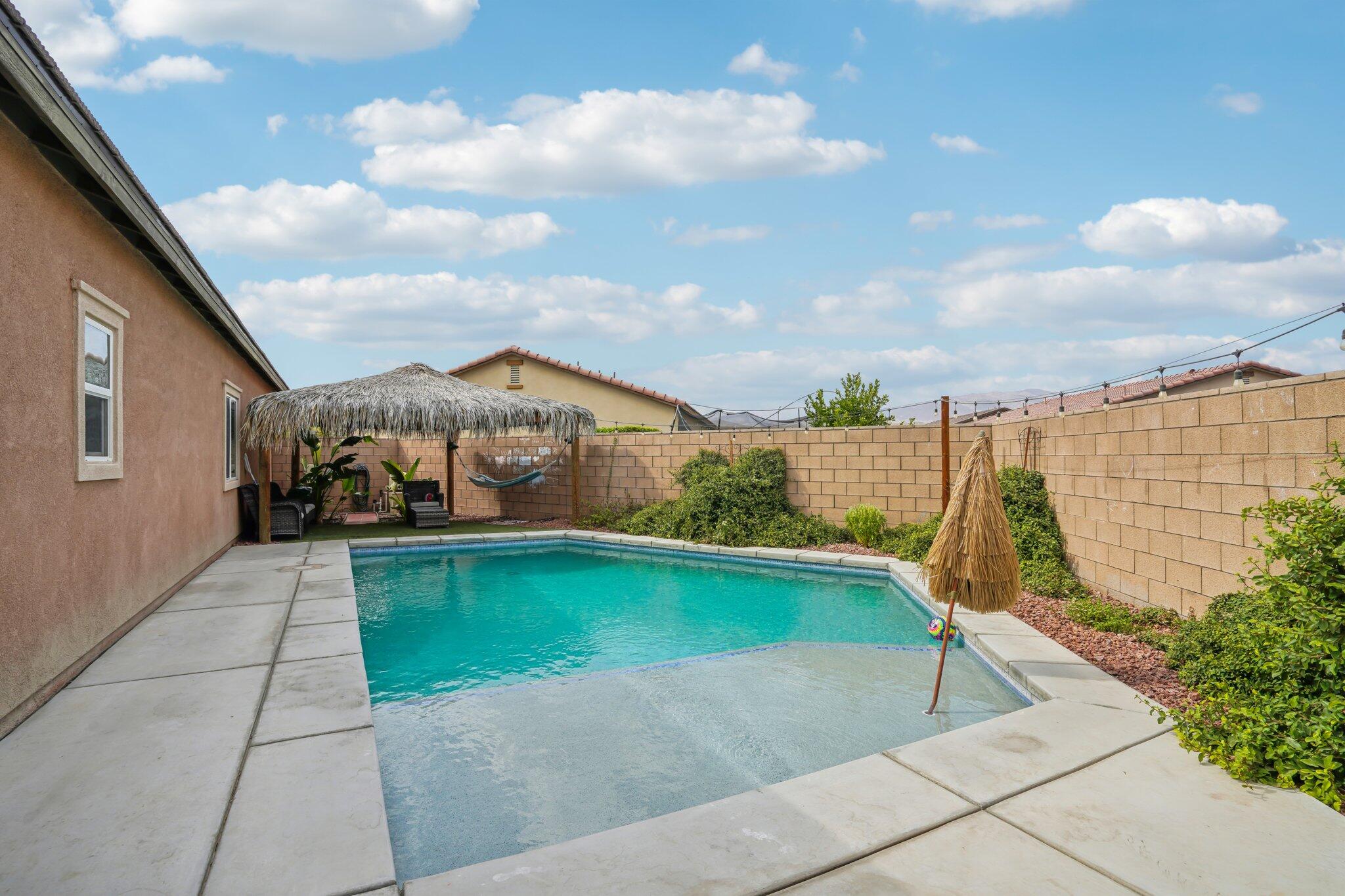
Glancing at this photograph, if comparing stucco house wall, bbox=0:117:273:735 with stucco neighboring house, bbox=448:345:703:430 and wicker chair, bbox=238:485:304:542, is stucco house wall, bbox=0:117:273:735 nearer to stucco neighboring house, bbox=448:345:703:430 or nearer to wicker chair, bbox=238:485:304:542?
wicker chair, bbox=238:485:304:542

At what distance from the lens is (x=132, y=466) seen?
502 centimetres

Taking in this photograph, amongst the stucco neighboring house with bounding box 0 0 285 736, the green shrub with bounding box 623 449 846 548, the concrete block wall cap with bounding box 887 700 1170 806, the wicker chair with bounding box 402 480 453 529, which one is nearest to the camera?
the concrete block wall cap with bounding box 887 700 1170 806

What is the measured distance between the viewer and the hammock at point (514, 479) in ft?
39.4

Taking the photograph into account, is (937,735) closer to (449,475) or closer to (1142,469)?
(1142,469)

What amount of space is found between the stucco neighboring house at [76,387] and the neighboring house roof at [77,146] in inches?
0.4

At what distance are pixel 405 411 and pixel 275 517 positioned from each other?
2344 millimetres

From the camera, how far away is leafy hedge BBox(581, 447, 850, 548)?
31.2 ft

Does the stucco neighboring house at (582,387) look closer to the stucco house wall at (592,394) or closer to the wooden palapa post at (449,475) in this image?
the stucco house wall at (592,394)

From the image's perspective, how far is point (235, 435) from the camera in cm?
982

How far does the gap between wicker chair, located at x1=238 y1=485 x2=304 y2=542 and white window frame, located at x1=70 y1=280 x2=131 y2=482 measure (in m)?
5.49

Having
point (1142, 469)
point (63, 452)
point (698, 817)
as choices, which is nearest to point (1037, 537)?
point (1142, 469)

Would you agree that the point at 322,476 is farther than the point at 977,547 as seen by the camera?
Yes

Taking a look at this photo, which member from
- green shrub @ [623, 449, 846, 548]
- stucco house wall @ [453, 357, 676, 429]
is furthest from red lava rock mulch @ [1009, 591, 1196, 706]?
stucco house wall @ [453, 357, 676, 429]

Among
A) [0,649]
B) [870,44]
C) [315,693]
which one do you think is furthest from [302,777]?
[870,44]
